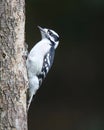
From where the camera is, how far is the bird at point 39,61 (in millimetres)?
6574

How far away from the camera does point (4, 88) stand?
5.84 meters

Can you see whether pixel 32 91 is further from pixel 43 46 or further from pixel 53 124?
pixel 53 124

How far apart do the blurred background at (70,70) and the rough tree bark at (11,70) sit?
164 inches

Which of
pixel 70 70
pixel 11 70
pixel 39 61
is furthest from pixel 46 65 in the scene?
pixel 70 70

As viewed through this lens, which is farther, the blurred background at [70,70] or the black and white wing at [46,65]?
the blurred background at [70,70]

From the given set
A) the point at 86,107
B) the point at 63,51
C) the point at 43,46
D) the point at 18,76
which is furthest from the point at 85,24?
the point at 18,76

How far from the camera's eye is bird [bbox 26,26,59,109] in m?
6.57

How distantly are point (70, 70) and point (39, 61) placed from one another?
12.3 ft

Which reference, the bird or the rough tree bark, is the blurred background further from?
the rough tree bark

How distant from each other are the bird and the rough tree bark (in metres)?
0.60

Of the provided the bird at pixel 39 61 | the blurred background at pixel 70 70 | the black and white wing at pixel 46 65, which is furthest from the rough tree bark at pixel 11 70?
the blurred background at pixel 70 70

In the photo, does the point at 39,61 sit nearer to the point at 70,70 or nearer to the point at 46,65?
the point at 46,65

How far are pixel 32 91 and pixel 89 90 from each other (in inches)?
155

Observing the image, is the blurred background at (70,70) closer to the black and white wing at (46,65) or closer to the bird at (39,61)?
the bird at (39,61)
